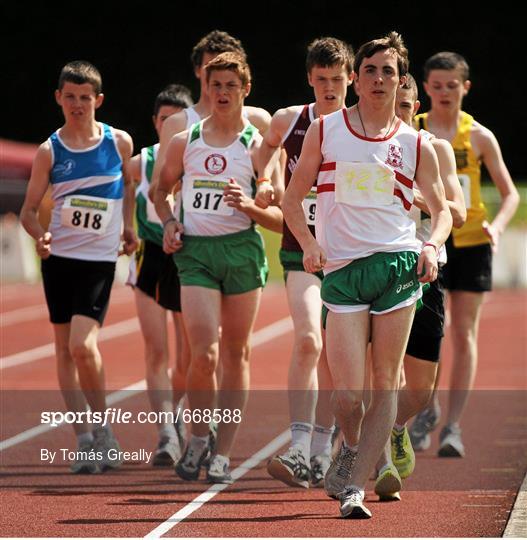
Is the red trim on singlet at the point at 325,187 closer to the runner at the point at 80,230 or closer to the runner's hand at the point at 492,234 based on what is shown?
the runner at the point at 80,230

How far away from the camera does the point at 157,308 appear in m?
9.62

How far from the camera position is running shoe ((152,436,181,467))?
903cm

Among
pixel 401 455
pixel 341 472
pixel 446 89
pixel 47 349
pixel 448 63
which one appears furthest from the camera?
pixel 47 349

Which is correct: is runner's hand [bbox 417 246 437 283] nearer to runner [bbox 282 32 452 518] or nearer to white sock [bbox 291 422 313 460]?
runner [bbox 282 32 452 518]

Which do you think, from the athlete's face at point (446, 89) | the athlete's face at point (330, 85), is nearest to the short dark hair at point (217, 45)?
the athlete's face at point (330, 85)

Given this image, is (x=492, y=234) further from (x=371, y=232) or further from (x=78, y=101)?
(x=371, y=232)

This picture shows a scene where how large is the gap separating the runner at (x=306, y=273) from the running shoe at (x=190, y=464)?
1.84ft

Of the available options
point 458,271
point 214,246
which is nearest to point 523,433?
point 458,271

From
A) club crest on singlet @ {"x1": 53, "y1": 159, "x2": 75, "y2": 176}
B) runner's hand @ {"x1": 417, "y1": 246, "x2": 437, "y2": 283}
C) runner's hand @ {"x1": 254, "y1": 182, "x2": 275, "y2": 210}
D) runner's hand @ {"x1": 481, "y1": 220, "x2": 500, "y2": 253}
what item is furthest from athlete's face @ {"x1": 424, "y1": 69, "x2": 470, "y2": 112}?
runner's hand @ {"x1": 417, "y1": 246, "x2": 437, "y2": 283}

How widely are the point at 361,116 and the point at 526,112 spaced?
122 feet

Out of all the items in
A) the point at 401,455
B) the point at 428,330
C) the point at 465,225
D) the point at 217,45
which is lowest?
the point at 401,455

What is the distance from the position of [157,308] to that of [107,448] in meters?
1.10

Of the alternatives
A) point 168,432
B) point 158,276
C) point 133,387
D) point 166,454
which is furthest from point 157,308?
point 133,387

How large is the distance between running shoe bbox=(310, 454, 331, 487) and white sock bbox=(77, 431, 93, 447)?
4.65 feet
